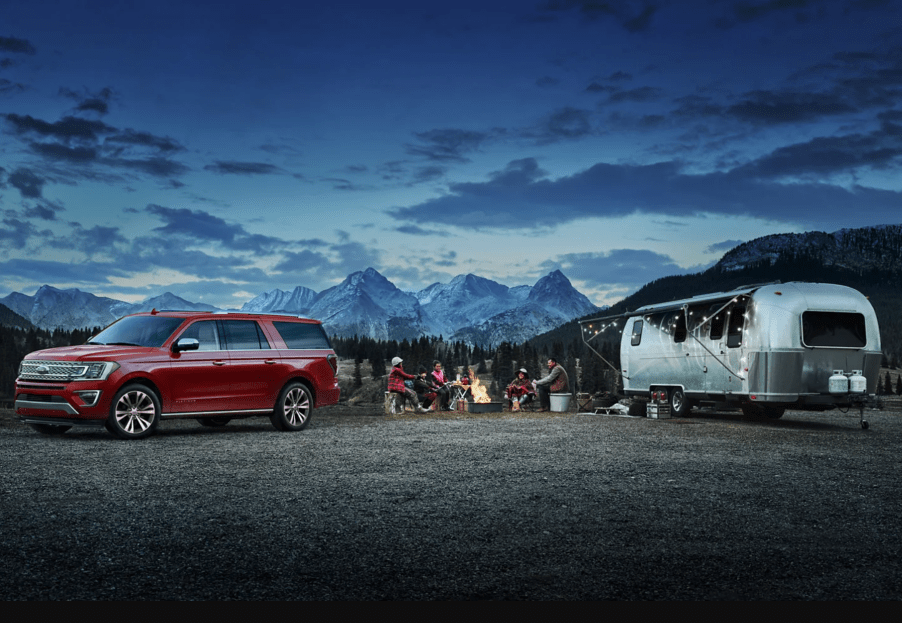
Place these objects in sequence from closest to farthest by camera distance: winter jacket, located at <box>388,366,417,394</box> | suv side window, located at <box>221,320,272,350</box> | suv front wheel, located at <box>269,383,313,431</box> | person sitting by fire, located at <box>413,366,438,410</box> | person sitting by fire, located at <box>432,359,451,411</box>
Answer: suv side window, located at <box>221,320,272,350</box>, suv front wheel, located at <box>269,383,313,431</box>, winter jacket, located at <box>388,366,417,394</box>, person sitting by fire, located at <box>413,366,438,410</box>, person sitting by fire, located at <box>432,359,451,411</box>

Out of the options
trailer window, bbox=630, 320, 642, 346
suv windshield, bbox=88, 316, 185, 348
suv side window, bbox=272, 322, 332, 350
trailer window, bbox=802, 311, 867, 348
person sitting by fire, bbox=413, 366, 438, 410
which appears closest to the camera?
suv windshield, bbox=88, 316, 185, 348

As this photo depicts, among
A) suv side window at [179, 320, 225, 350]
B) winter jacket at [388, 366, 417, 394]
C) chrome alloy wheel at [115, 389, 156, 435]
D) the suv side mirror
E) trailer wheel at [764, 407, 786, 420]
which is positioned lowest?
trailer wheel at [764, 407, 786, 420]

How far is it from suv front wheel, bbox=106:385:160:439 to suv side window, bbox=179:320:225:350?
4.31ft

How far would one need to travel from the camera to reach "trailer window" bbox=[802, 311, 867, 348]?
57.4ft

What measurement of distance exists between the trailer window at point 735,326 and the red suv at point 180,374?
927 cm

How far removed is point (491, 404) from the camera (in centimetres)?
2252

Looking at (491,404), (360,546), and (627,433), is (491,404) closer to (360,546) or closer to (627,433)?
(627,433)

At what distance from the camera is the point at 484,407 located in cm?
2256

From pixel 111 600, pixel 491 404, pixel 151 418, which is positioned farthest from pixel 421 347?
pixel 111 600

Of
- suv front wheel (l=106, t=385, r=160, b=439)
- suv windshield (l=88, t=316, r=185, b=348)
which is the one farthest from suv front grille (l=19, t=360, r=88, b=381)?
suv windshield (l=88, t=316, r=185, b=348)

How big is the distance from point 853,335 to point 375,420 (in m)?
11.1

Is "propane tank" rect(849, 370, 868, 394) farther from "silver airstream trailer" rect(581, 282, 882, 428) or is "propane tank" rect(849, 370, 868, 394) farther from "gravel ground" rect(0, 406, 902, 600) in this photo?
"gravel ground" rect(0, 406, 902, 600)

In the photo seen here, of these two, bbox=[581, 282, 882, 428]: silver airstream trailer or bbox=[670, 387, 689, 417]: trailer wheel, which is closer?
bbox=[581, 282, 882, 428]: silver airstream trailer

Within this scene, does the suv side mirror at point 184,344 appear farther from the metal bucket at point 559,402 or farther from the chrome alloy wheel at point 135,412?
the metal bucket at point 559,402
